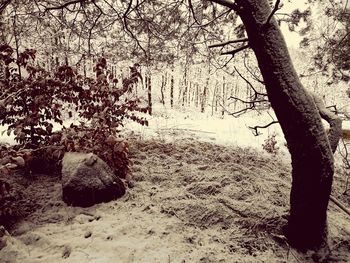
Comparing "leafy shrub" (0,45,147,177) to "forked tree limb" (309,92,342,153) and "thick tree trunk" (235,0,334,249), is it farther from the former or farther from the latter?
"forked tree limb" (309,92,342,153)

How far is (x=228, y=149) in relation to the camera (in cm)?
644

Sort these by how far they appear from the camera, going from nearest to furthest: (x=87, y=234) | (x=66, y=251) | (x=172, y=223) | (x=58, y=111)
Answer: (x=66, y=251), (x=87, y=234), (x=172, y=223), (x=58, y=111)

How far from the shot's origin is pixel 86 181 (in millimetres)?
3439

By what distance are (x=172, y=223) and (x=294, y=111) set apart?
5.69 ft

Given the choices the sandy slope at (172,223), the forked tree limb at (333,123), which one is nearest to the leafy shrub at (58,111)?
the sandy slope at (172,223)

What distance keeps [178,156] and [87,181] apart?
7.42ft

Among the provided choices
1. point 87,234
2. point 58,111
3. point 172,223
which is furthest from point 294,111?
point 58,111

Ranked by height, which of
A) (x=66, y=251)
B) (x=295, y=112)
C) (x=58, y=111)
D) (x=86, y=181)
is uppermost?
(x=295, y=112)

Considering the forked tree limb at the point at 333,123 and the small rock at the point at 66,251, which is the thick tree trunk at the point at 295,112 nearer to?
the forked tree limb at the point at 333,123

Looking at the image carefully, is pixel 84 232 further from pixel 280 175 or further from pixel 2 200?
pixel 280 175

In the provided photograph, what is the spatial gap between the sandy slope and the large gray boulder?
0.39 ft

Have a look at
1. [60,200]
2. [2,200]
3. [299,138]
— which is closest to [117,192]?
[60,200]

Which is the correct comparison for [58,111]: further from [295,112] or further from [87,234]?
[295,112]

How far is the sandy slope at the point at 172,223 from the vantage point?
107 inches
